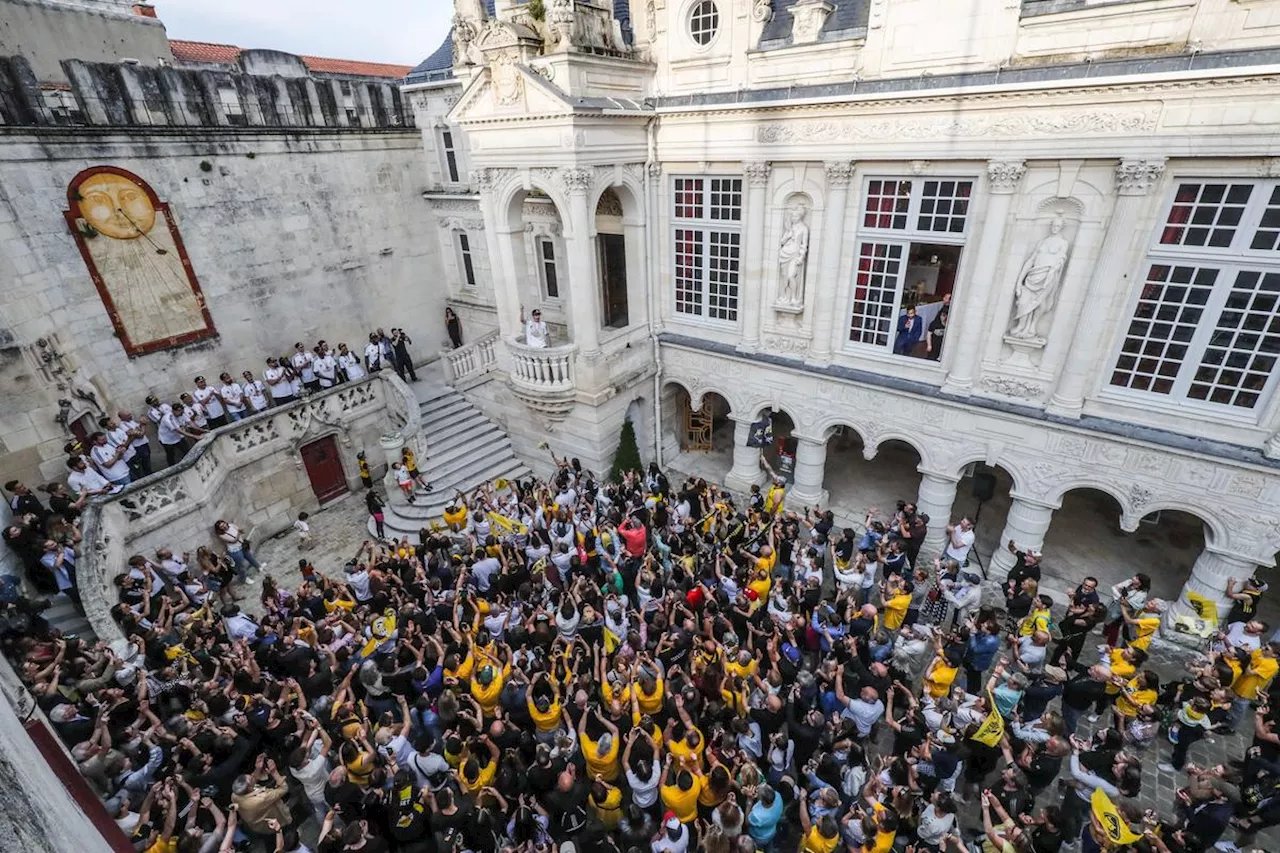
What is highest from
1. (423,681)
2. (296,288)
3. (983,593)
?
(296,288)

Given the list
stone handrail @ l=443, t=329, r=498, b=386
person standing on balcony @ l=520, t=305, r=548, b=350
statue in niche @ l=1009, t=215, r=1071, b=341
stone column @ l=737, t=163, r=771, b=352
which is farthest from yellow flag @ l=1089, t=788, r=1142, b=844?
stone handrail @ l=443, t=329, r=498, b=386

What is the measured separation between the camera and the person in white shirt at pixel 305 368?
1736cm

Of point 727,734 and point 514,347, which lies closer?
point 727,734

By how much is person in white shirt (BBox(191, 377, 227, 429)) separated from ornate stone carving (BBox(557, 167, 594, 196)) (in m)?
10.5

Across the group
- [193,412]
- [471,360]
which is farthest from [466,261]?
[193,412]

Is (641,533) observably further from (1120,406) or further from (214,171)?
(214,171)

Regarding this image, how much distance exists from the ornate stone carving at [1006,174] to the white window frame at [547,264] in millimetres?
12000

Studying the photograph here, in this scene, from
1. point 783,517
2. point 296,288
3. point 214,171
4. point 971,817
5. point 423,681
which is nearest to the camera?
point 971,817

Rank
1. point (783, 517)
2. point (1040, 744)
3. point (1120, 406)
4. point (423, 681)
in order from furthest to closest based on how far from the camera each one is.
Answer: point (783, 517)
point (1120, 406)
point (423, 681)
point (1040, 744)

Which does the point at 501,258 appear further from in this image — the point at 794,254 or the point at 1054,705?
the point at 1054,705

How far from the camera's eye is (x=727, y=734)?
7.71 m

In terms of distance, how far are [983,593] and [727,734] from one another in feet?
29.3

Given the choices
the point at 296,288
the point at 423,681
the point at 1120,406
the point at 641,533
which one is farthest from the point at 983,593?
the point at 296,288

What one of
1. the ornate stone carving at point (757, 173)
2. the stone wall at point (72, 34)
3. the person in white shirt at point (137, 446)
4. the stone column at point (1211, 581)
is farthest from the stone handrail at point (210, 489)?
the stone column at point (1211, 581)
